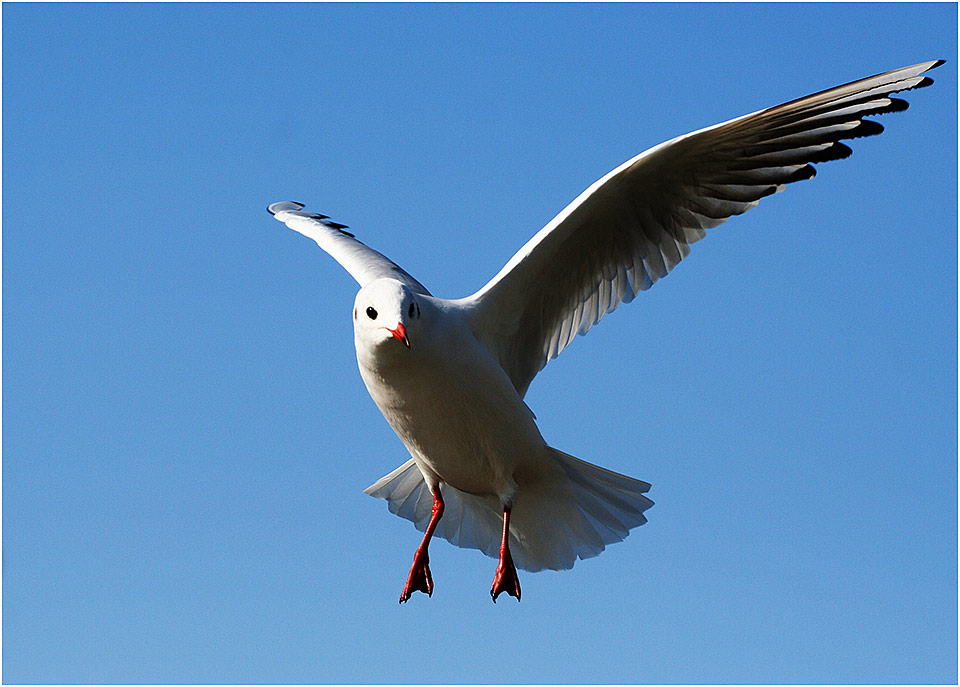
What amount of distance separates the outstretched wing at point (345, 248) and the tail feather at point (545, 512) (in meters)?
1.24

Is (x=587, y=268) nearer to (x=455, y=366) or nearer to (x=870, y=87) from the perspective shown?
(x=455, y=366)

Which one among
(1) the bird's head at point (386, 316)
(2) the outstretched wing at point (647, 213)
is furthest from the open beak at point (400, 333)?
(2) the outstretched wing at point (647, 213)

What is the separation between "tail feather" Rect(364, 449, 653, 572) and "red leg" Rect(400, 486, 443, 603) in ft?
0.54

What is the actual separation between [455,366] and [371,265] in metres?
1.13

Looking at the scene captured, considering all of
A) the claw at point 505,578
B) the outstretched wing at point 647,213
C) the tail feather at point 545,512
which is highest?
the outstretched wing at point 647,213

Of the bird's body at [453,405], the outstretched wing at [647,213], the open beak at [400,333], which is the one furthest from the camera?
the outstretched wing at [647,213]

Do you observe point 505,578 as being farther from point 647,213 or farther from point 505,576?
point 647,213

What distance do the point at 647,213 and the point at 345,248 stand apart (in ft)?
5.86

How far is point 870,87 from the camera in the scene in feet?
21.5

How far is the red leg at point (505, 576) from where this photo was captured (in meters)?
7.07

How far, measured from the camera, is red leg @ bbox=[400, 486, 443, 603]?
A: 7.17 m

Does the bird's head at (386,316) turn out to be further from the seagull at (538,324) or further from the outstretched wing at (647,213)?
the outstretched wing at (647,213)

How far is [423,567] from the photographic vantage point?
7.30 meters

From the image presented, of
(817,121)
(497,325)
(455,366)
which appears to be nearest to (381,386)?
(455,366)
